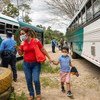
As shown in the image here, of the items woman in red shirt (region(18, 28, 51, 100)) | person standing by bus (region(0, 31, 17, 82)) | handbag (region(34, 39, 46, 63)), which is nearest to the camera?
handbag (region(34, 39, 46, 63))

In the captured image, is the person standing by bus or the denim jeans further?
the person standing by bus

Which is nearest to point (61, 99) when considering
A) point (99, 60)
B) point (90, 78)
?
point (99, 60)

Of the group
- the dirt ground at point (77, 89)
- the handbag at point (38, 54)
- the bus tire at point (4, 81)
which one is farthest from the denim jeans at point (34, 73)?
the dirt ground at point (77, 89)

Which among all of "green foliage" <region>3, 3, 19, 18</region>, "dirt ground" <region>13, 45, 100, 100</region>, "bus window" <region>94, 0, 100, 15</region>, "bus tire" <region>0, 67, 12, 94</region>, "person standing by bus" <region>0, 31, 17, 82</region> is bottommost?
"dirt ground" <region>13, 45, 100, 100</region>

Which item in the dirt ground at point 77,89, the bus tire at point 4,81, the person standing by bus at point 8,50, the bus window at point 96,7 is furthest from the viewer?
the person standing by bus at point 8,50

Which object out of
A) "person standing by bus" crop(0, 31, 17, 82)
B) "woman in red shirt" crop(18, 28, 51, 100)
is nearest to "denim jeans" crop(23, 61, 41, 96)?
"woman in red shirt" crop(18, 28, 51, 100)

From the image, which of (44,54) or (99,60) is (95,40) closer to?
(99,60)

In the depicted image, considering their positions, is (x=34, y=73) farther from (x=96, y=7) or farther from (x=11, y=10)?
(x=11, y=10)

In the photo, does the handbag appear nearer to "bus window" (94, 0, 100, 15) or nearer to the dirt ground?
the dirt ground

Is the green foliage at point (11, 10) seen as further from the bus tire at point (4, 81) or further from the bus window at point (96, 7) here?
the bus tire at point (4, 81)

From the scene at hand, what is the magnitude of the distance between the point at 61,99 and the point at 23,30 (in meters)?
1.88

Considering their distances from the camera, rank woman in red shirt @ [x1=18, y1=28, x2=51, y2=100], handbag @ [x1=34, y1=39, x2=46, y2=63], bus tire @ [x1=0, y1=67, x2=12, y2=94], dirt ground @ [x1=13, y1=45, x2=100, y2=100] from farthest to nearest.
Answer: dirt ground @ [x1=13, y1=45, x2=100, y2=100]
woman in red shirt @ [x1=18, y1=28, x2=51, y2=100]
handbag @ [x1=34, y1=39, x2=46, y2=63]
bus tire @ [x1=0, y1=67, x2=12, y2=94]

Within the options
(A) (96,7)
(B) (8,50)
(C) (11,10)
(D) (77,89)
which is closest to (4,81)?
(D) (77,89)

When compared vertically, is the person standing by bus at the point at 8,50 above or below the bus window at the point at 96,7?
below
